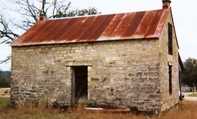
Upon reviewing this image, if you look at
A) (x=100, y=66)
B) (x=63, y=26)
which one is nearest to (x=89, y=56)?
(x=100, y=66)

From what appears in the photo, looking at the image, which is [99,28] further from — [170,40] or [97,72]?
[170,40]

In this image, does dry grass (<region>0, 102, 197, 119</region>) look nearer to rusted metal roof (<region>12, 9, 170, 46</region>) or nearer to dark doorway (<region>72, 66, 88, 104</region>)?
dark doorway (<region>72, 66, 88, 104</region>)

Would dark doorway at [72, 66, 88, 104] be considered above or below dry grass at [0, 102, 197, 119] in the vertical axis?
above

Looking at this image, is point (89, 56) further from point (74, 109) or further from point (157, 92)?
point (157, 92)

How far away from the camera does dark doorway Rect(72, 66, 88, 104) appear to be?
870 inches

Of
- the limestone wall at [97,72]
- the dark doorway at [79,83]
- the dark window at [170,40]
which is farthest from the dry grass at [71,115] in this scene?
the dark window at [170,40]

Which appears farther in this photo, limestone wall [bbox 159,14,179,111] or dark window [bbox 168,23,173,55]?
dark window [bbox 168,23,173,55]

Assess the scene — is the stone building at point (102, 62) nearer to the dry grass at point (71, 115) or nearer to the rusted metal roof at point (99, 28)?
the rusted metal roof at point (99, 28)

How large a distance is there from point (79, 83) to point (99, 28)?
137 inches

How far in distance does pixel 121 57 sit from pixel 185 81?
45270mm

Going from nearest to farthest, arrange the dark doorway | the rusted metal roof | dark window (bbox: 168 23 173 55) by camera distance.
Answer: the rusted metal roof < the dark doorway < dark window (bbox: 168 23 173 55)

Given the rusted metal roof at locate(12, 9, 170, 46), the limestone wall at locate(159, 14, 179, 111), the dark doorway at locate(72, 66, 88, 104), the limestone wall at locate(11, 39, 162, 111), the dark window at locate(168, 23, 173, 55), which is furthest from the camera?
the dark window at locate(168, 23, 173, 55)

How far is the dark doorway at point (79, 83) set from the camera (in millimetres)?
22109

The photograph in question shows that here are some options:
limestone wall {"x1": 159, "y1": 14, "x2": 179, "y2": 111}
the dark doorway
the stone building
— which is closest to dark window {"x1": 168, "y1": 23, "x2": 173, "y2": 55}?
the stone building
